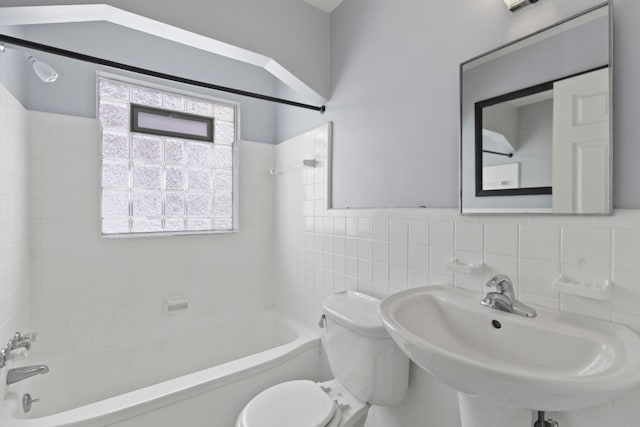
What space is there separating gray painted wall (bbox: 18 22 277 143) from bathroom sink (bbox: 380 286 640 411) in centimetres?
209

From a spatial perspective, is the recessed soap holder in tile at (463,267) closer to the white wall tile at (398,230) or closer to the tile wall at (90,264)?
the white wall tile at (398,230)

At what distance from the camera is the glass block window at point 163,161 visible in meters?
2.09

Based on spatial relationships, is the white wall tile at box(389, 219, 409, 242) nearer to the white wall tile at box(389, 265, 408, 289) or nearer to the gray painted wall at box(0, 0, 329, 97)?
the white wall tile at box(389, 265, 408, 289)

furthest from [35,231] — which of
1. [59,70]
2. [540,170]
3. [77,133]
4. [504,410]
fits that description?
[540,170]

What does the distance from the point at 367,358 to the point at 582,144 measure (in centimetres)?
110

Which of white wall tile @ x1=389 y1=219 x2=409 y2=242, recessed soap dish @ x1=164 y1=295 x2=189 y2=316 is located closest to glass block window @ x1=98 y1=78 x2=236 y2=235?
recessed soap dish @ x1=164 y1=295 x2=189 y2=316

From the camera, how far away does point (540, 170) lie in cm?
104

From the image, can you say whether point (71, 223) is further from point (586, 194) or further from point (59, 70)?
point (586, 194)

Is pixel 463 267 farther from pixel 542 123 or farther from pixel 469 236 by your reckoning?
pixel 542 123

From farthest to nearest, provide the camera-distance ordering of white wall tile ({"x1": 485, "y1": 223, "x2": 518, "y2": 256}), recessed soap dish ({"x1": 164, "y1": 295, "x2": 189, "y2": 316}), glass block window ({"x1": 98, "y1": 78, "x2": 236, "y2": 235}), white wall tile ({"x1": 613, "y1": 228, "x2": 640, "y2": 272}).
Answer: recessed soap dish ({"x1": 164, "y1": 295, "x2": 189, "y2": 316}) < glass block window ({"x1": 98, "y1": 78, "x2": 236, "y2": 235}) < white wall tile ({"x1": 485, "y1": 223, "x2": 518, "y2": 256}) < white wall tile ({"x1": 613, "y1": 228, "x2": 640, "y2": 272})

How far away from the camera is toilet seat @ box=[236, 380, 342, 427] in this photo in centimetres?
123

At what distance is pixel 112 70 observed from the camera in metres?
2.04

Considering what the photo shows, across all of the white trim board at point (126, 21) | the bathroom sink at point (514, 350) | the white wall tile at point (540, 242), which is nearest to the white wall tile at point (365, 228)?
the bathroom sink at point (514, 350)

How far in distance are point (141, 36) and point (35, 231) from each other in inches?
57.2
